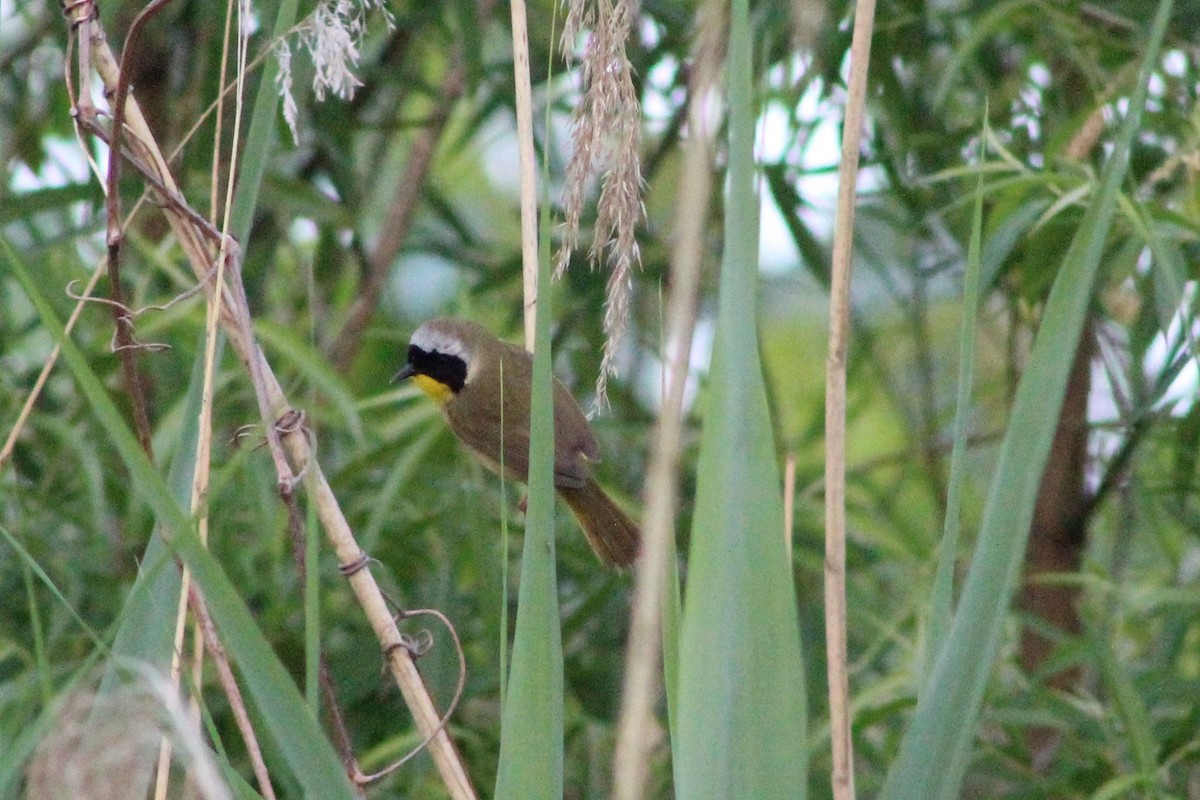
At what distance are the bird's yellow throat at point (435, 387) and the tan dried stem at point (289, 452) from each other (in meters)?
1.08

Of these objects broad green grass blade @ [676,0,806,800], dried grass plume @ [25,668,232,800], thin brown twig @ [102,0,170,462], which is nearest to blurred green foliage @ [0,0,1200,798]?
thin brown twig @ [102,0,170,462]

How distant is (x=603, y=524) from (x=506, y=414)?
34 cm

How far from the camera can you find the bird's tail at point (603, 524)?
201 centimetres

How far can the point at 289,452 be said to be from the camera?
3.92 ft

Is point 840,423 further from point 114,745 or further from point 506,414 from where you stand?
point 506,414

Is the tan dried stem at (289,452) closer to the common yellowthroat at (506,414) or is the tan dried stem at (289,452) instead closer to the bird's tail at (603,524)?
the common yellowthroat at (506,414)

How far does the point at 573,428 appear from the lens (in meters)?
2.07

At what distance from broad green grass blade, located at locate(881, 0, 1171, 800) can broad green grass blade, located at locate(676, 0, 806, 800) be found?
9 cm

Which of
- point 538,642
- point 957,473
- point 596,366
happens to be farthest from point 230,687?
point 596,366

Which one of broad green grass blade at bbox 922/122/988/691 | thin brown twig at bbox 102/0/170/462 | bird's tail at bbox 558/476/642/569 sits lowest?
bird's tail at bbox 558/476/642/569

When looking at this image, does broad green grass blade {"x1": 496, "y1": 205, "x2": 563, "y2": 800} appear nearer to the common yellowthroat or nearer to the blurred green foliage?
the blurred green foliage

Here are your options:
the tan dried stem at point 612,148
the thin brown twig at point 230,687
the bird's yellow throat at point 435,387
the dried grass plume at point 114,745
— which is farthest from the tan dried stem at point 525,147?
the bird's yellow throat at point 435,387

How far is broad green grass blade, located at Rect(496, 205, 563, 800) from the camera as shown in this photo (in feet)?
2.99

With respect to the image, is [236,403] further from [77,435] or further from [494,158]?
[494,158]
